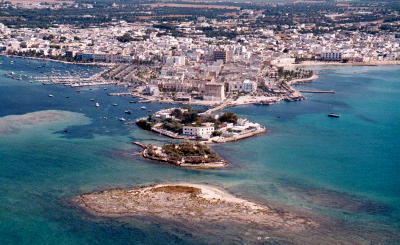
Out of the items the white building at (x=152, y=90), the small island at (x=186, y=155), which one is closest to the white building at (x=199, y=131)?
the small island at (x=186, y=155)

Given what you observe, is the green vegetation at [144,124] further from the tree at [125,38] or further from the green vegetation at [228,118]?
the tree at [125,38]

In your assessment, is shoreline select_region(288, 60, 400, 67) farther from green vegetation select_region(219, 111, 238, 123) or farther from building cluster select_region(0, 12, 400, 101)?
green vegetation select_region(219, 111, 238, 123)

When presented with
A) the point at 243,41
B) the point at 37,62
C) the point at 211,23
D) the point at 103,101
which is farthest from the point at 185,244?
the point at 211,23

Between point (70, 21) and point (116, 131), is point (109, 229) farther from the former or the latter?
point (70, 21)

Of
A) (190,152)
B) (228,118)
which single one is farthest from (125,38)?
(190,152)

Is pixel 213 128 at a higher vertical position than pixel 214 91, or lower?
lower

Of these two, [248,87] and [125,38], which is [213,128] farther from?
[125,38]

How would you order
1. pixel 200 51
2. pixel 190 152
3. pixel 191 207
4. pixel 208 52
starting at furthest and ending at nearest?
pixel 200 51, pixel 208 52, pixel 190 152, pixel 191 207
